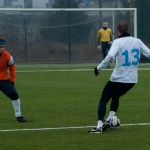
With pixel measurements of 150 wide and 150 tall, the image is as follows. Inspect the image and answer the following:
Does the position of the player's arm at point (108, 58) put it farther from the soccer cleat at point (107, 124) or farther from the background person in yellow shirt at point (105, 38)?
the background person in yellow shirt at point (105, 38)

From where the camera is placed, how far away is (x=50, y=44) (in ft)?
124

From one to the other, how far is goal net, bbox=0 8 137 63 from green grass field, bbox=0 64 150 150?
37.2 feet

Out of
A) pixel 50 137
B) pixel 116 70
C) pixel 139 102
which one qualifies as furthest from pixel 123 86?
pixel 139 102

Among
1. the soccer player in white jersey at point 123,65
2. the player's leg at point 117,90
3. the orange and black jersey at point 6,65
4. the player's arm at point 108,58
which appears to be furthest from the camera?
the orange and black jersey at point 6,65

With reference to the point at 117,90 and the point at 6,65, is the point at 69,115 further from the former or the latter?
the point at 117,90

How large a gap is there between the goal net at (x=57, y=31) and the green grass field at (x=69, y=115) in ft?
37.2

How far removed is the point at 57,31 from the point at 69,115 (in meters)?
23.0

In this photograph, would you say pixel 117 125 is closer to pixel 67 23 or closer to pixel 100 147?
pixel 100 147

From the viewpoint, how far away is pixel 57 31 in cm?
3797

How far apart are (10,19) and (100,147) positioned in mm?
26852

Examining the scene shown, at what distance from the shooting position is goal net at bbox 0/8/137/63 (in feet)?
122

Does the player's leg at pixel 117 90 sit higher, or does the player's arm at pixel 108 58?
the player's arm at pixel 108 58

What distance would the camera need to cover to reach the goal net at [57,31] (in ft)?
122

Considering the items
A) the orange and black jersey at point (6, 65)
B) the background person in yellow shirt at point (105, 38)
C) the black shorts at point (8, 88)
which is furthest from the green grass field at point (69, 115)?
the background person in yellow shirt at point (105, 38)
